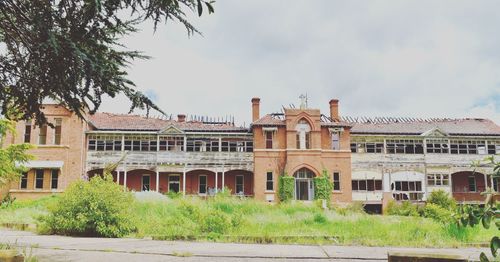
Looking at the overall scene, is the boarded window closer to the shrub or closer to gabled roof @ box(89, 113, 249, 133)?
gabled roof @ box(89, 113, 249, 133)

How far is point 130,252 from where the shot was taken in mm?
9133

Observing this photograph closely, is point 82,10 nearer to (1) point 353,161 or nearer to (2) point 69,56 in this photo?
(2) point 69,56

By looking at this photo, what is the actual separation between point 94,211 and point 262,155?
24.1 meters

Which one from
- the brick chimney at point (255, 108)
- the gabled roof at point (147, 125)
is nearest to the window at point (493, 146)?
the brick chimney at point (255, 108)

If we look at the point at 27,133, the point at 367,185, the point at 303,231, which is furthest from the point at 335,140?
the point at 303,231

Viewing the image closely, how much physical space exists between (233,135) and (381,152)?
41.9 feet

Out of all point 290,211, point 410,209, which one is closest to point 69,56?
point 290,211

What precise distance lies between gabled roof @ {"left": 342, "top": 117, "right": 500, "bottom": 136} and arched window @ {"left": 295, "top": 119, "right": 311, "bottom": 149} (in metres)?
4.47

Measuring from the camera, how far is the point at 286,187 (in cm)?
3588

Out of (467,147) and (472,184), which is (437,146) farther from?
(472,184)

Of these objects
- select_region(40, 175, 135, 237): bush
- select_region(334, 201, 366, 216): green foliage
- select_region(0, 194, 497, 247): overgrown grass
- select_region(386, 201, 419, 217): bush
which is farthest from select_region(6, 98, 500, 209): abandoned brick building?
select_region(40, 175, 135, 237): bush

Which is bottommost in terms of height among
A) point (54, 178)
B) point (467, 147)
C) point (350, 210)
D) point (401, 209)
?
point (401, 209)

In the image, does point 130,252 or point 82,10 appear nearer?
point 82,10

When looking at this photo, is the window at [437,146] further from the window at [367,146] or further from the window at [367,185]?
the window at [367,185]
